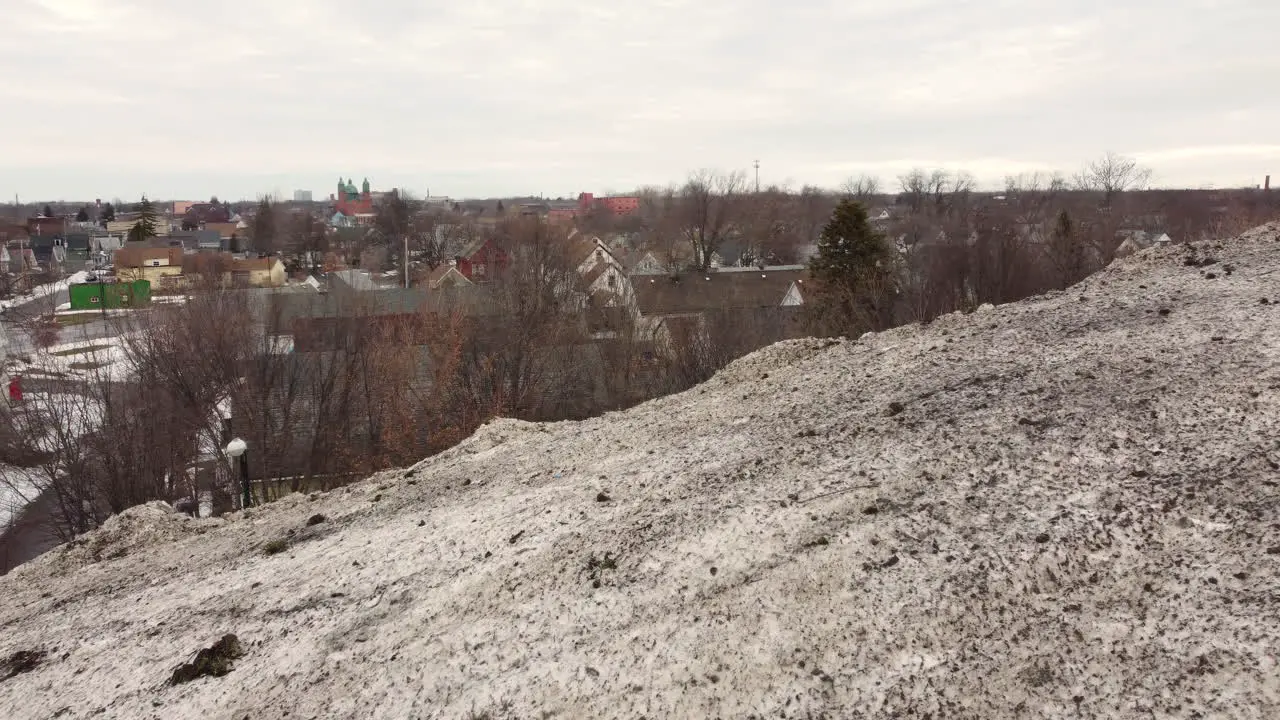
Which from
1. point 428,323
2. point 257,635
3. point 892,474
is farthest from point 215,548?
point 428,323

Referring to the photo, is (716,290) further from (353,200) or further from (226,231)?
(353,200)

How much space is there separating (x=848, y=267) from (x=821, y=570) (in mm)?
20877

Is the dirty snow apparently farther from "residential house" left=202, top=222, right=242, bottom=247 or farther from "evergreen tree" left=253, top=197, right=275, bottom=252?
"residential house" left=202, top=222, right=242, bottom=247

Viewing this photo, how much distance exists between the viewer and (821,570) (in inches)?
187

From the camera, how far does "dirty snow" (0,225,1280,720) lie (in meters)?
3.94

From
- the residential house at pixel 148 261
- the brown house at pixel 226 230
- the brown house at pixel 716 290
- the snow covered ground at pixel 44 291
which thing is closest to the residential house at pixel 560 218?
the brown house at pixel 716 290

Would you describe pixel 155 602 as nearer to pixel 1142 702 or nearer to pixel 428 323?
pixel 1142 702

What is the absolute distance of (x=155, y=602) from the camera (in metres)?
6.82

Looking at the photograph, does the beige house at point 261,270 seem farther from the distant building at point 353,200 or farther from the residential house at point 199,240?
the distant building at point 353,200

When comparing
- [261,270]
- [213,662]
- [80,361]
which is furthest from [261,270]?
[213,662]

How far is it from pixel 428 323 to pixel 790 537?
69.8 feet

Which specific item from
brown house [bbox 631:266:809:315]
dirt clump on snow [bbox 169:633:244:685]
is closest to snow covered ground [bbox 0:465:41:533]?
dirt clump on snow [bbox 169:633:244:685]

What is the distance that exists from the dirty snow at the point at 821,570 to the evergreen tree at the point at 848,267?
48.1 ft

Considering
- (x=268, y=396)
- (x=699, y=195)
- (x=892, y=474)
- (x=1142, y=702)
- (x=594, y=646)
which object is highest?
(x=699, y=195)
